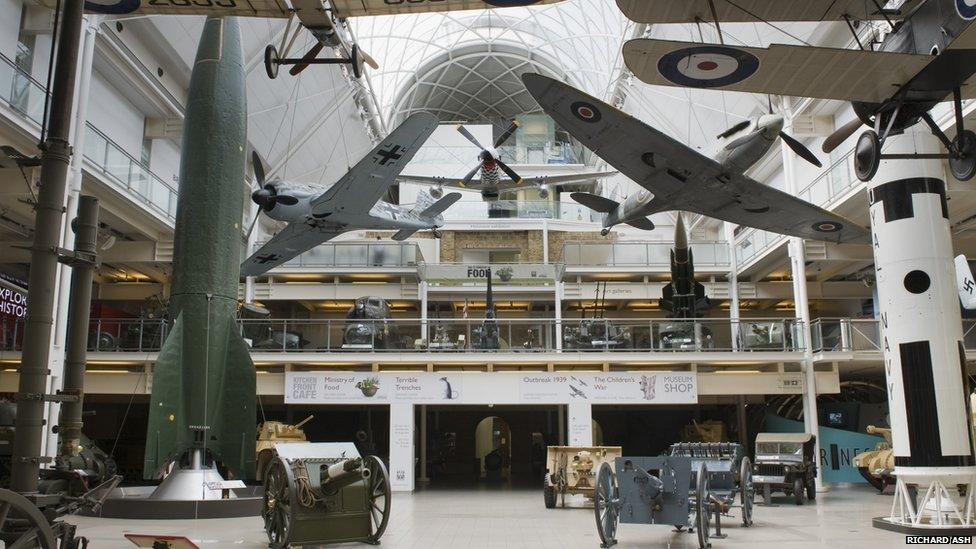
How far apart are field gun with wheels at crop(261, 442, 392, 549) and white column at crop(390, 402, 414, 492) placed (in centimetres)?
936

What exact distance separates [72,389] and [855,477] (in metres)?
21.0

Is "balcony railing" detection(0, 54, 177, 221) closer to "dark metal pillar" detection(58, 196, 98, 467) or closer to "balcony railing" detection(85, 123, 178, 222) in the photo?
"balcony railing" detection(85, 123, 178, 222)

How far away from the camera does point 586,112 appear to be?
1396cm

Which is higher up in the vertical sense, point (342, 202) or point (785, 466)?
point (342, 202)

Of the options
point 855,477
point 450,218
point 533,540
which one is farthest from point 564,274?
point 533,540

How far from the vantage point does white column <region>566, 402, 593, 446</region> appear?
64.0 feet

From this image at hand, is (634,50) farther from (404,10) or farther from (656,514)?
(656,514)

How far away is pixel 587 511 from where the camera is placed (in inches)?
585

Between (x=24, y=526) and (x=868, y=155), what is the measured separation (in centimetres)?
925

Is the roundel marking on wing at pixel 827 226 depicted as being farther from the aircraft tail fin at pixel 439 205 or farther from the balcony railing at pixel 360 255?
the balcony railing at pixel 360 255

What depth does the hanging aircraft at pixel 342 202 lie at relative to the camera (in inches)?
632

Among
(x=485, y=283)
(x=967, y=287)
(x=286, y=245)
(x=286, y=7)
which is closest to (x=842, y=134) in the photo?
(x=286, y=7)

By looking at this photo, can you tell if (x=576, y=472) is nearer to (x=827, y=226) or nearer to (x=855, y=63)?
(x=827, y=226)

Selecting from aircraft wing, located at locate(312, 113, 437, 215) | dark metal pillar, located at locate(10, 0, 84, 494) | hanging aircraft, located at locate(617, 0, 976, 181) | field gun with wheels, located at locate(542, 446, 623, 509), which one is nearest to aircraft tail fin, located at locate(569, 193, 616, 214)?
aircraft wing, located at locate(312, 113, 437, 215)
